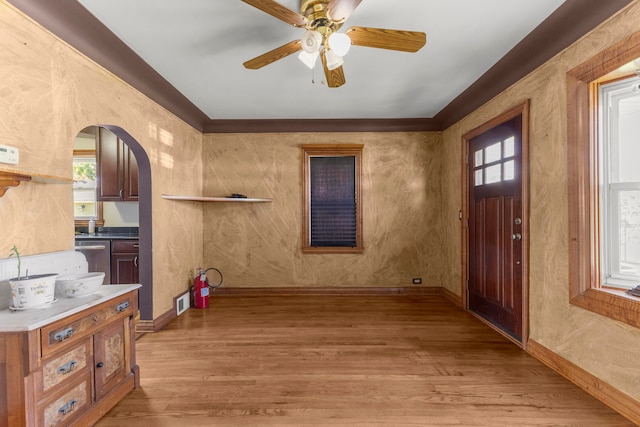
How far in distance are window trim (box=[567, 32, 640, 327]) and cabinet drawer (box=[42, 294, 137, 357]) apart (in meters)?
3.19

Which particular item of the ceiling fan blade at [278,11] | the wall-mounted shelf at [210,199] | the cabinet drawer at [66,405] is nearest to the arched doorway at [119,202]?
the wall-mounted shelf at [210,199]

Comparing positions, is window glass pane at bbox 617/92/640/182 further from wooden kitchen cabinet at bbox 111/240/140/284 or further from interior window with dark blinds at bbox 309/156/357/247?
wooden kitchen cabinet at bbox 111/240/140/284

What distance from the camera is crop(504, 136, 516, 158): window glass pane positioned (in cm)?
300

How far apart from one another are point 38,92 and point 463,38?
3.02 metres

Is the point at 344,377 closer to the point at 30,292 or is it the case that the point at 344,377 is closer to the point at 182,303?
the point at 30,292

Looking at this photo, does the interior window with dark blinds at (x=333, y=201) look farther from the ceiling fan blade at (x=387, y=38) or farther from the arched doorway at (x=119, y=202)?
the ceiling fan blade at (x=387, y=38)

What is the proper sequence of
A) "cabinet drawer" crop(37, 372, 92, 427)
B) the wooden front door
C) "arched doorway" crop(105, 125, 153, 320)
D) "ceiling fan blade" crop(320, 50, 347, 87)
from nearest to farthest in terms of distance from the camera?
"cabinet drawer" crop(37, 372, 92, 427) → "ceiling fan blade" crop(320, 50, 347, 87) → the wooden front door → "arched doorway" crop(105, 125, 153, 320)

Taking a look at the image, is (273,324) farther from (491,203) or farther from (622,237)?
(622,237)

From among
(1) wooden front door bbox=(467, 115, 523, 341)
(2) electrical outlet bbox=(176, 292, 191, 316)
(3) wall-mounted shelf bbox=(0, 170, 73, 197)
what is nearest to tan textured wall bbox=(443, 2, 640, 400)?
(1) wooden front door bbox=(467, 115, 523, 341)

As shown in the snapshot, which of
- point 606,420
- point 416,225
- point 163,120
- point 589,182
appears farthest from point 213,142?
point 606,420

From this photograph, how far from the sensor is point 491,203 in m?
3.36

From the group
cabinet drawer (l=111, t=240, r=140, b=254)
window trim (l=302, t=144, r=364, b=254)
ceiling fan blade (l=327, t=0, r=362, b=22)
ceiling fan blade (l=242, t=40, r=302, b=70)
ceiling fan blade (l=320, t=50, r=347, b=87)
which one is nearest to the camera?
ceiling fan blade (l=327, t=0, r=362, b=22)

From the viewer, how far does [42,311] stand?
157 cm

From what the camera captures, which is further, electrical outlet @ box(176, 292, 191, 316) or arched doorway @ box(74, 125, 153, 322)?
electrical outlet @ box(176, 292, 191, 316)
